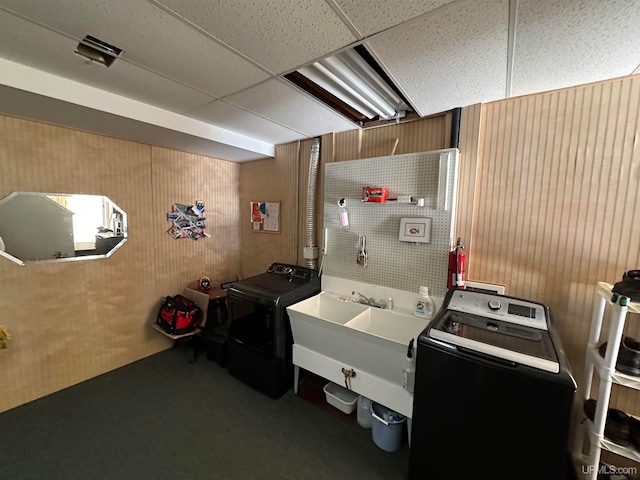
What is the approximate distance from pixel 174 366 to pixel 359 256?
2223 mm

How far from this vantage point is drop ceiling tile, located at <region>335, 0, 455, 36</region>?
992 mm

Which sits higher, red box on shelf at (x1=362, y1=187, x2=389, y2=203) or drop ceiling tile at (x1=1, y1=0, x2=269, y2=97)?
drop ceiling tile at (x1=1, y1=0, x2=269, y2=97)

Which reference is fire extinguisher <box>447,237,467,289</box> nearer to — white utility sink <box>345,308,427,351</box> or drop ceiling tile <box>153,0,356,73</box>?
white utility sink <box>345,308,427,351</box>

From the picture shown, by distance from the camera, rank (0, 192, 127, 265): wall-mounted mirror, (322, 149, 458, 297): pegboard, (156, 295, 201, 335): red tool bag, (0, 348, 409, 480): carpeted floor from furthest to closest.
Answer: (156, 295, 201, 335): red tool bag < (0, 192, 127, 265): wall-mounted mirror < (322, 149, 458, 297): pegboard < (0, 348, 409, 480): carpeted floor

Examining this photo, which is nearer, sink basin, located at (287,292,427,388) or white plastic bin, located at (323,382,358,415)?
sink basin, located at (287,292,427,388)

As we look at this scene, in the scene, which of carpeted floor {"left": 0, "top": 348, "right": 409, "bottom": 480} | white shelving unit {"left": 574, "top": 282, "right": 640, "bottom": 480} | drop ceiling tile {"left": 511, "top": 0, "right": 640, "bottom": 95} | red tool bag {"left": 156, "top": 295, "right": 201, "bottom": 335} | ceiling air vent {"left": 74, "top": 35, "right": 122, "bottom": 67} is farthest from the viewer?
red tool bag {"left": 156, "top": 295, "right": 201, "bottom": 335}

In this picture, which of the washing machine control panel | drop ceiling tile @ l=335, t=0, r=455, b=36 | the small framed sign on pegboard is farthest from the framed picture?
the small framed sign on pegboard

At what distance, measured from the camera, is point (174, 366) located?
2.62m

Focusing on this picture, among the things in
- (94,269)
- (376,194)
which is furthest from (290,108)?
(94,269)

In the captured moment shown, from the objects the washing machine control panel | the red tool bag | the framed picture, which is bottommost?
the red tool bag

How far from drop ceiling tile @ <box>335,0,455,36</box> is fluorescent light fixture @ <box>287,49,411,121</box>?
29cm

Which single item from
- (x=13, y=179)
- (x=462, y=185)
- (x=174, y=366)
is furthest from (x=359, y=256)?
(x=13, y=179)

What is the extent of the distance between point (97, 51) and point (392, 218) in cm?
213

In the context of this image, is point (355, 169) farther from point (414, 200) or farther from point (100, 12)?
point (100, 12)
